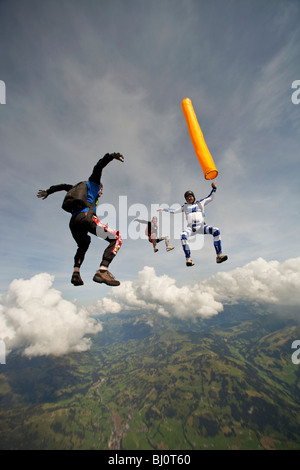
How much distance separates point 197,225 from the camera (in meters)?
8.15

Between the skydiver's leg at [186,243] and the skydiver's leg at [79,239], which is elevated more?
the skydiver's leg at [186,243]

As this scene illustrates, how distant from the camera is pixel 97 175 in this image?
A: 5.78 m

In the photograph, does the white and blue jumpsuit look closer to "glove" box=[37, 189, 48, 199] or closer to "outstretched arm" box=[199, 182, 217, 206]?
"outstretched arm" box=[199, 182, 217, 206]

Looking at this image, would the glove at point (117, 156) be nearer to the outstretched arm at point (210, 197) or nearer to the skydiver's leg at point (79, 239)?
the skydiver's leg at point (79, 239)

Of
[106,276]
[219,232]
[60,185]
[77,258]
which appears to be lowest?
[106,276]

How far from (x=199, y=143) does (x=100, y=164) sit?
314 centimetres

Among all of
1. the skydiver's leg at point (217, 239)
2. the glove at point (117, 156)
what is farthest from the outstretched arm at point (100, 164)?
the skydiver's leg at point (217, 239)

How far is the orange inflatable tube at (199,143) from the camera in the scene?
19.3 ft

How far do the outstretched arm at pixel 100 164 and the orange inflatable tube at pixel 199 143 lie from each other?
8.24ft

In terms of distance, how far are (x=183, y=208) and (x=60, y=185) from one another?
5.07 metres
